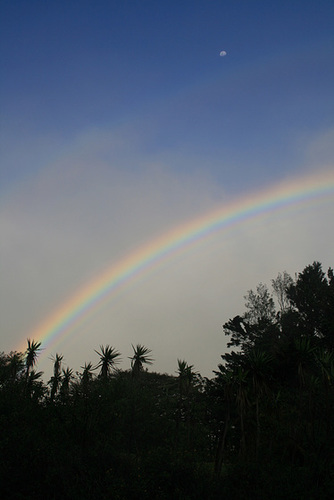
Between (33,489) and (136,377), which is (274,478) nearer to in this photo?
(33,489)

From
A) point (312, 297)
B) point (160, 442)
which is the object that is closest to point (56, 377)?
point (160, 442)

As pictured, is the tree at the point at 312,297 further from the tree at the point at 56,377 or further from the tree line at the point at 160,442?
the tree at the point at 56,377

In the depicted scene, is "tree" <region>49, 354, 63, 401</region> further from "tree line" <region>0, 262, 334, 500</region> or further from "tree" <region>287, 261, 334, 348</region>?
"tree" <region>287, 261, 334, 348</region>

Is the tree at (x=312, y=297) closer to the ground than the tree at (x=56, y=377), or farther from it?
farther from it

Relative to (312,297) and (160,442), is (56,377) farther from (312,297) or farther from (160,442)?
(312,297)

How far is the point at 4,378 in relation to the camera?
→ 5069 centimetres

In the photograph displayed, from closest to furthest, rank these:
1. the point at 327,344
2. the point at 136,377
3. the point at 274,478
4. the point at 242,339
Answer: the point at 274,478 → the point at 327,344 → the point at 136,377 → the point at 242,339

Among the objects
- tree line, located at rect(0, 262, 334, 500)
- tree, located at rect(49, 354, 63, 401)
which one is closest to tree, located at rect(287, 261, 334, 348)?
tree line, located at rect(0, 262, 334, 500)

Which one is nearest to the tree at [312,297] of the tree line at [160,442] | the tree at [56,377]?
the tree line at [160,442]

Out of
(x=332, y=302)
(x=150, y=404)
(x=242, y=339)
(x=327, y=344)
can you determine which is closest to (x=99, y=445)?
(x=150, y=404)

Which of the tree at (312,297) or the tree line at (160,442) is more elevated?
the tree at (312,297)

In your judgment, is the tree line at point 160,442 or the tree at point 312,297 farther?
the tree at point 312,297

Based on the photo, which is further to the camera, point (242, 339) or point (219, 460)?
point (242, 339)

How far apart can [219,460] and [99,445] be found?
29.4 feet
